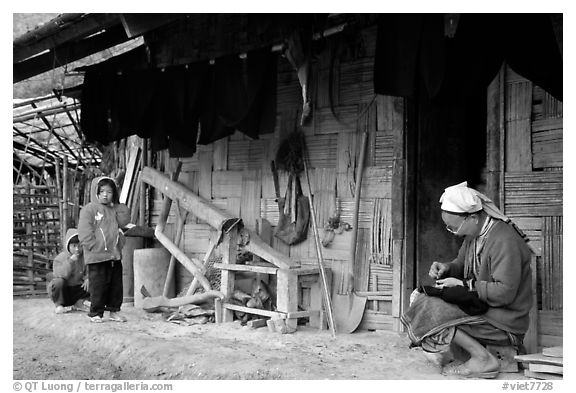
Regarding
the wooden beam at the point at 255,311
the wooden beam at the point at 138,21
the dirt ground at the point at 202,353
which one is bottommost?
the dirt ground at the point at 202,353

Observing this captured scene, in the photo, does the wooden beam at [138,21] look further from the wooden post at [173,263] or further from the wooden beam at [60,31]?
the wooden post at [173,263]

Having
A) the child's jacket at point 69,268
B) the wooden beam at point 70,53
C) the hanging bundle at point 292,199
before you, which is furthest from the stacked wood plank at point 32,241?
the hanging bundle at point 292,199

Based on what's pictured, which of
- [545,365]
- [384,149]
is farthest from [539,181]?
[384,149]

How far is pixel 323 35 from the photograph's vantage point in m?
6.05

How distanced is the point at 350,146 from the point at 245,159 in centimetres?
144

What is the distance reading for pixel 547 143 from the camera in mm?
4934

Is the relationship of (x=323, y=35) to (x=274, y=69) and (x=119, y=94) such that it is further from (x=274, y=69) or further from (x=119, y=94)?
(x=119, y=94)

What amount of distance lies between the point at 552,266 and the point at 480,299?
3.07ft

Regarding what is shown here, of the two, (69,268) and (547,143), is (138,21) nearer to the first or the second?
(69,268)

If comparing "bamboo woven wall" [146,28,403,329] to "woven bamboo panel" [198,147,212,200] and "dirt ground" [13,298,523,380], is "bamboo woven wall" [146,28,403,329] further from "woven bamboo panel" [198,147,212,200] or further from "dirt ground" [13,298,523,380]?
"dirt ground" [13,298,523,380]

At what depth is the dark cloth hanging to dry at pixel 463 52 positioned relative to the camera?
14.9 ft

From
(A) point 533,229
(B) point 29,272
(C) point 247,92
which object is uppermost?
(C) point 247,92

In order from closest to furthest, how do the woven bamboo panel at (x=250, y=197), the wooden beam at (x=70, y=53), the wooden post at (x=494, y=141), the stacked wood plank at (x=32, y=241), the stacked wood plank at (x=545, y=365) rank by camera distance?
the stacked wood plank at (x=545, y=365)
the wooden post at (x=494, y=141)
the woven bamboo panel at (x=250, y=197)
the wooden beam at (x=70, y=53)
the stacked wood plank at (x=32, y=241)

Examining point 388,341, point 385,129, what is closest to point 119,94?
point 385,129
